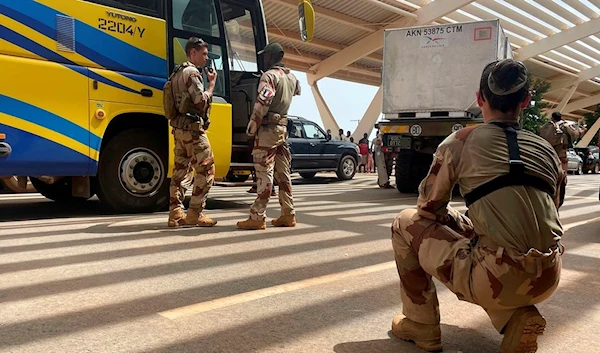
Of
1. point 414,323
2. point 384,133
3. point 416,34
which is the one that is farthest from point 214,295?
point 416,34

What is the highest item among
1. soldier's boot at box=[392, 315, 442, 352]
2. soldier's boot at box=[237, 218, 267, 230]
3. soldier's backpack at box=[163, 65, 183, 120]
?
soldier's backpack at box=[163, 65, 183, 120]

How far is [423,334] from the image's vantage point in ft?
7.59

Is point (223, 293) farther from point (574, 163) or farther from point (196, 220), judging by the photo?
point (574, 163)

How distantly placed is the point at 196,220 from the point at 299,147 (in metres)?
8.46

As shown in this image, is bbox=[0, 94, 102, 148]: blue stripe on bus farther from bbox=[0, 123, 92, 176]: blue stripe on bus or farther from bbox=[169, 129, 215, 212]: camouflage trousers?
bbox=[169, 129, 215, 212]: camouflage trousers

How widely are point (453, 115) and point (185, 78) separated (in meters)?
5.72

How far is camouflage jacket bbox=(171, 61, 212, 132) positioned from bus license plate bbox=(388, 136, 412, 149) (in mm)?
5093

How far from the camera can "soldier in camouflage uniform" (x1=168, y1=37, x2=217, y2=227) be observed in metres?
5.14

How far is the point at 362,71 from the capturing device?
102 ft

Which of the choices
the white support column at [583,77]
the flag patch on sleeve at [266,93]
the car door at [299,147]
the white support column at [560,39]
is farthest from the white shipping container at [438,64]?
the white support column at [583,77]

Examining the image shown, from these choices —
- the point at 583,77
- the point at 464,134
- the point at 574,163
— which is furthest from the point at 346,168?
the point at 583,77

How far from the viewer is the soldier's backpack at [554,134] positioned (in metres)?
8.45

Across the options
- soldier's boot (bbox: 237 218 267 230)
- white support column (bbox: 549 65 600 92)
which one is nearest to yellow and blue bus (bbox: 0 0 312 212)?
soldier's boot (bbox: 237 218 267 230)

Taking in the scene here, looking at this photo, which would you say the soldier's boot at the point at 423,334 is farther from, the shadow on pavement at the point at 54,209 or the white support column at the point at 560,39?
the white support column at the point at 560,39
